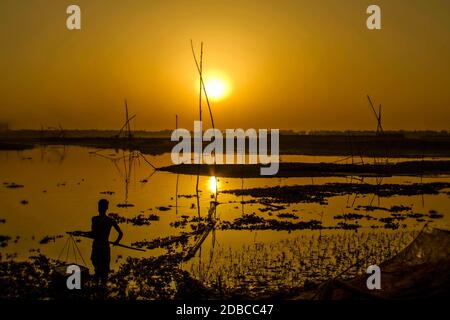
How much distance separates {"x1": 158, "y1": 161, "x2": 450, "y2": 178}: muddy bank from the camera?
3256 cm

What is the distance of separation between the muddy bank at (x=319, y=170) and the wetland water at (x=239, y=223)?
4.24 meters

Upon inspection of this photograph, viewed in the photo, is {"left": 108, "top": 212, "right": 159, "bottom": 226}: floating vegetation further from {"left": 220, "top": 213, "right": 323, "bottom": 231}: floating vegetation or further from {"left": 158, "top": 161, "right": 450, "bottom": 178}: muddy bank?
{"left": 158, "top": 161, "right": 450, "bottom": 178}: muddy bank

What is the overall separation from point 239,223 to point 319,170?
19.9 meters

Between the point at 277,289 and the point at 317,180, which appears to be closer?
the point at 277,289

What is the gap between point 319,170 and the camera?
34938 mm

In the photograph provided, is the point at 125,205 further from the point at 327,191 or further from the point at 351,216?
the point at 327,191

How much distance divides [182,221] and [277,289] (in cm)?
743

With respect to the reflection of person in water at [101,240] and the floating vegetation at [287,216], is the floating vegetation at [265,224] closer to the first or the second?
the floating vegetation at [287,216]

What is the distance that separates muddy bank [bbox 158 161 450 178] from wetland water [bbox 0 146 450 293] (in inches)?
167

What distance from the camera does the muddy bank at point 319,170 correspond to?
3256 centimetres

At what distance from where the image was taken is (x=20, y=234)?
46.3 ft

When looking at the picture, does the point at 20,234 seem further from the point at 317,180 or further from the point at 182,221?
the point at 317,180

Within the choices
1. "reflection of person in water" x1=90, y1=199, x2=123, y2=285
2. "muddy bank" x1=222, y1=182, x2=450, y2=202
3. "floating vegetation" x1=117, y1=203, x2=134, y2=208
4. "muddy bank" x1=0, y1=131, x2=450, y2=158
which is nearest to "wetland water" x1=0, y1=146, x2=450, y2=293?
"floating vegetation" x1=117, y1=203, x2=134, y2=208
